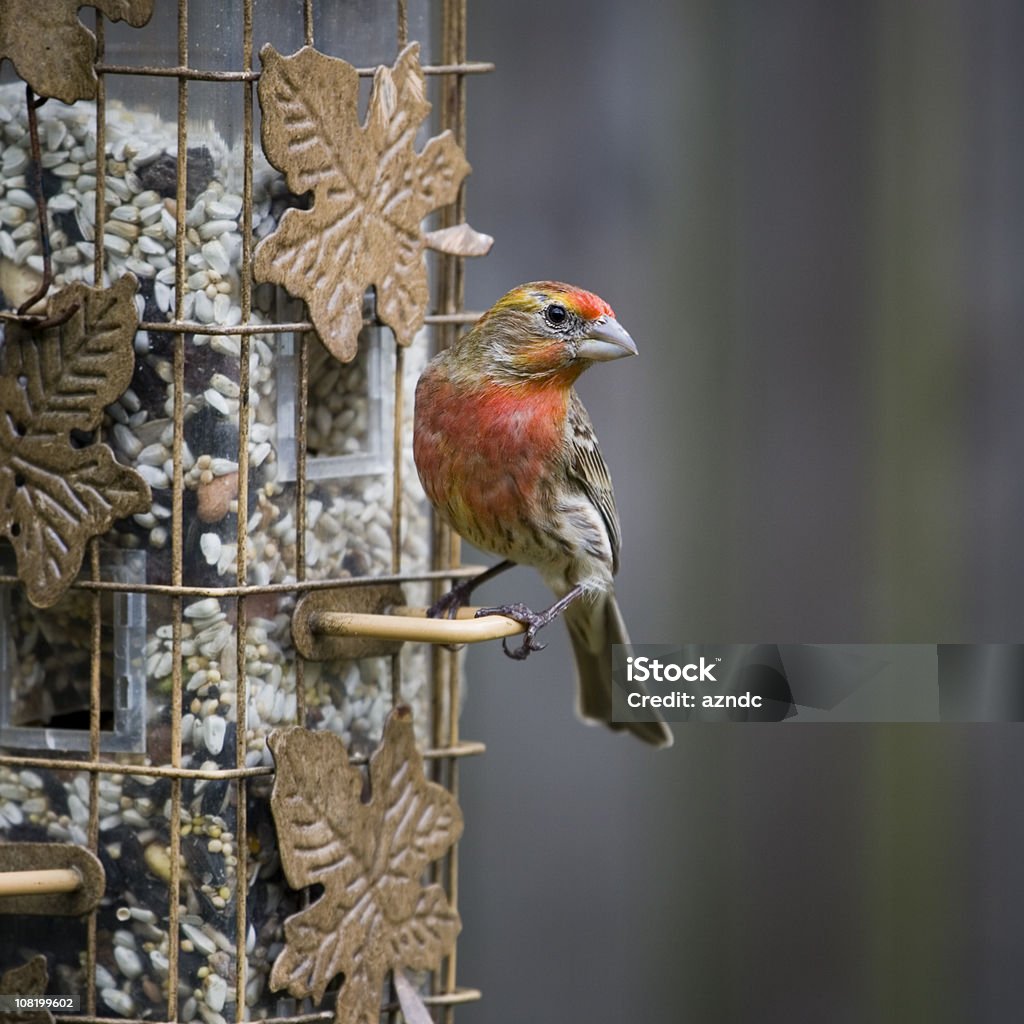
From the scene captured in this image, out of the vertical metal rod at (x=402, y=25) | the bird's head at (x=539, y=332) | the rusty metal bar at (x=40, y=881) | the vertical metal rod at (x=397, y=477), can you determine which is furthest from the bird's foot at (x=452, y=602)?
the vertical metal rod at (x=402, y=25)

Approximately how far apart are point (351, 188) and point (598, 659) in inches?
58.7

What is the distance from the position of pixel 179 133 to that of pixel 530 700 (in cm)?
299

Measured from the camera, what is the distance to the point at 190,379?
3.80m

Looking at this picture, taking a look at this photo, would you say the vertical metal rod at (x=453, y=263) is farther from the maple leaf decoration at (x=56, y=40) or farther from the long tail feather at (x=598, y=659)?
the maple leaf decoration at (x=56, y=40)

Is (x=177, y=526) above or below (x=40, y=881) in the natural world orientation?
above

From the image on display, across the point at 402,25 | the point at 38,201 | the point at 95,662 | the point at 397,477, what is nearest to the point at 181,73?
the point at 38,201

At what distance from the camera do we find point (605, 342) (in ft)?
13.5

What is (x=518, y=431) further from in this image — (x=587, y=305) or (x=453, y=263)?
(x=453, y=263)

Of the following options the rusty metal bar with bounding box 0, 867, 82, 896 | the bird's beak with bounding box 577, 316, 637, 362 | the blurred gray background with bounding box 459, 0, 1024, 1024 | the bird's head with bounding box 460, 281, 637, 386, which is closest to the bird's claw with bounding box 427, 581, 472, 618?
the bird's head with bounding box 460, 281, 637, 386

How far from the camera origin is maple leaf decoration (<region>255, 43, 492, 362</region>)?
146 inches

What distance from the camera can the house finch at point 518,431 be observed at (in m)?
4.11

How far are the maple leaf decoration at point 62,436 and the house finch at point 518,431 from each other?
742mm

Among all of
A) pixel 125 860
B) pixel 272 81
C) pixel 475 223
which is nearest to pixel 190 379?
pixel 272 81

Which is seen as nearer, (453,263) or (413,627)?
(413,627)
